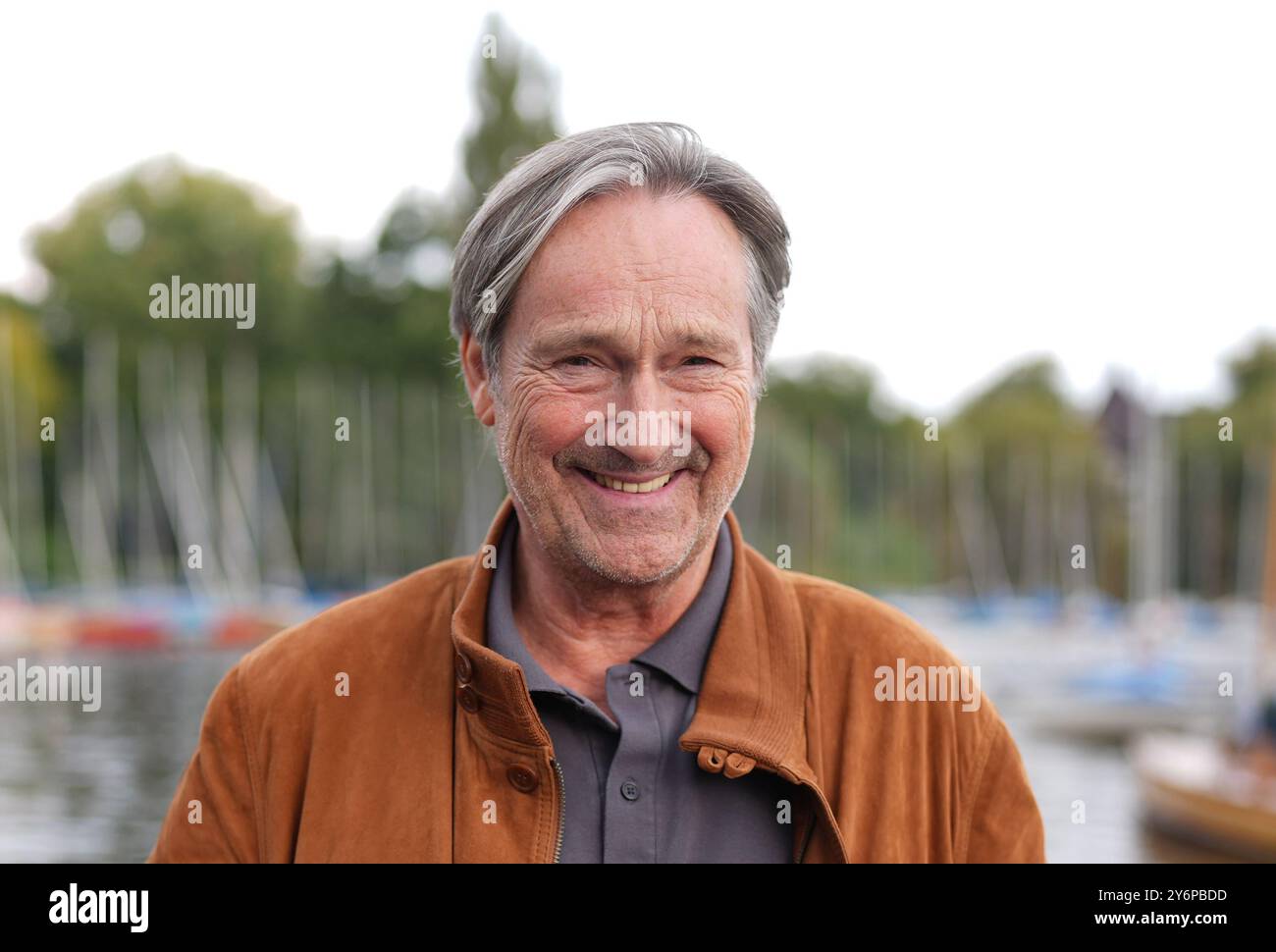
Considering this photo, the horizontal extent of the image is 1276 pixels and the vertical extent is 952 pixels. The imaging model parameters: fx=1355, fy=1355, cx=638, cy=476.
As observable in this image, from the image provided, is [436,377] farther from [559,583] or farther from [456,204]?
[559,583]

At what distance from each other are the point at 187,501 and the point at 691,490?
1476 inches

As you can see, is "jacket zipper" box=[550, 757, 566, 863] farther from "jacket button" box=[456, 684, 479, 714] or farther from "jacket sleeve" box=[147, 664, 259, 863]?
"jacket sleeve" box=[147, 664, 259, 863]

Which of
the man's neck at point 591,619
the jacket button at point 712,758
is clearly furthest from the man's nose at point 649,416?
the jacket button at point 712,758

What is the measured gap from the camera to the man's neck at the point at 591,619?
2361 mm

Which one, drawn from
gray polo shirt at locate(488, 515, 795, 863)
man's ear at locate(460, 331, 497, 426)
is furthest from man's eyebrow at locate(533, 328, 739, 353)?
gray polo shirt at locate(488, 515, 795, 863)

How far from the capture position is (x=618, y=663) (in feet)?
7.80

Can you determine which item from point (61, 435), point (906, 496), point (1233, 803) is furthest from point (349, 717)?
point (906, 496)

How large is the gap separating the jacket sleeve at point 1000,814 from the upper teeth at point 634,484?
74 cm

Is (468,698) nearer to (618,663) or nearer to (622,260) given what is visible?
(618,663)

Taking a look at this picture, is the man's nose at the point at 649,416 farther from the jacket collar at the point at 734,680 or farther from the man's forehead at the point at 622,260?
the jacket collar at the point at 734,680

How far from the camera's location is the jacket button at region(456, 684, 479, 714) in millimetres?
2289

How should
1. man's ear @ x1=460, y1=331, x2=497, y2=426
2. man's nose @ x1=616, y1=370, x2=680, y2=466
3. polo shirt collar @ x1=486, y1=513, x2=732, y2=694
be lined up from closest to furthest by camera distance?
man's nose @ x1=616, y1=370, x2=680, y2=466, polo shirt collar @ x1=486, y1=513, x2=732, y2=694, man's ear @ x1=460, y1=331, x2=497, y2=426

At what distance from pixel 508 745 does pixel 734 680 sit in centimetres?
40

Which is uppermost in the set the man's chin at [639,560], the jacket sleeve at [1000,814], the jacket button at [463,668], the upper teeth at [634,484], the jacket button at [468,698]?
the upper teeth at [634,484]
